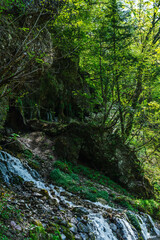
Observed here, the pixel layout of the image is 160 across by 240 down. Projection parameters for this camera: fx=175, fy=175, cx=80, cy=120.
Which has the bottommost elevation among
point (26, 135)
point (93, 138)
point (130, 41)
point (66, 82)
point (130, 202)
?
point (130, 202)

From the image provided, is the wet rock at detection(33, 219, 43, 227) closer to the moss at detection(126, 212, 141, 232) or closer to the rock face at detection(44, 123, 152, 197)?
the moss at detection(126, 212, 141, 232)

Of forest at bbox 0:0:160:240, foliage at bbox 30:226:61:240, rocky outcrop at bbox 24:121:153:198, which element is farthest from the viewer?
rocky outcrop at bbox 24:121:153:198

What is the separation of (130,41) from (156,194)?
32.8ft

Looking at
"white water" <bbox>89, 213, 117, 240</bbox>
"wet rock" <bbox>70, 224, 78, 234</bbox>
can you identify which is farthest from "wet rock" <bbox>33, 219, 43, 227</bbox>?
"white water" <bbox>89, 213, 117, 240</bbox>

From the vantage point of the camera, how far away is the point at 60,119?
50.5ft

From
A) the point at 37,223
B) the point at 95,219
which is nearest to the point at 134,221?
the point at 95,219

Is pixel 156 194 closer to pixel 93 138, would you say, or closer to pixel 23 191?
pixel 93 138

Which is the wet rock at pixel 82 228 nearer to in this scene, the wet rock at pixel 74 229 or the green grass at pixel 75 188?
the wet rock at pixel 74 229

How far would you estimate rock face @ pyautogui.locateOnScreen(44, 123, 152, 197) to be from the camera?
1053cm

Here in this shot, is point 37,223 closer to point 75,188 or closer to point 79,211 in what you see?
point 79,211

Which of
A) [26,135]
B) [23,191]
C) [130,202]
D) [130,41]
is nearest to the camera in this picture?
[23,191]

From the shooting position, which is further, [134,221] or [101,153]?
[101,153]

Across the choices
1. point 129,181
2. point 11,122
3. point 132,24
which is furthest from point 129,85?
point 11,122

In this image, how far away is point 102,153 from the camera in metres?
10.9
